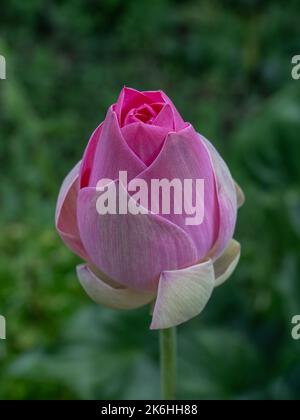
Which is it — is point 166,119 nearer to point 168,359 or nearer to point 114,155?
point 114,155

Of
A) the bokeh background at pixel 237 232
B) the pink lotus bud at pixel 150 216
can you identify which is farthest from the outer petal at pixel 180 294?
the bokeh background at pixel 237 232

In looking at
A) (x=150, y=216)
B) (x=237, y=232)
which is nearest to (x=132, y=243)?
(x=150, y=216)

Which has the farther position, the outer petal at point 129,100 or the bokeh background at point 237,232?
the bokeh background at point 237,232

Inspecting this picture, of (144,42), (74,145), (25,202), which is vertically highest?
(144,42)

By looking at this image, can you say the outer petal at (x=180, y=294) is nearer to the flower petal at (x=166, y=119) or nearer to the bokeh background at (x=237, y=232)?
the flower petal at (x=166, y=119)
